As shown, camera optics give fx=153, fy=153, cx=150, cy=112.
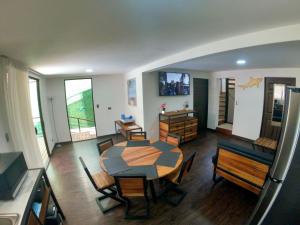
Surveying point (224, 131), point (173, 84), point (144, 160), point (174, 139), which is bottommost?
point (224, 131)

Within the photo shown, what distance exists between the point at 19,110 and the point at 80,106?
3.38 metres

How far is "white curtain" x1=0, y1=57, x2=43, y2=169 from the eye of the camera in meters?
2.28

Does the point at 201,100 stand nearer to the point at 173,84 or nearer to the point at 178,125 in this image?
the point at 173,84

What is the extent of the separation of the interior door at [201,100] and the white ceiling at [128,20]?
410cm

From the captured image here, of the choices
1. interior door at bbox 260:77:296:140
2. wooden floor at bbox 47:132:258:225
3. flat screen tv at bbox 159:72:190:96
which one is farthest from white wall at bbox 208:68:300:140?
wooden floor at bbox 47:132:258:225

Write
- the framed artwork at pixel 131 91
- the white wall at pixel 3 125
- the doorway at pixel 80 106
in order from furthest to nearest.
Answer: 1. the doorway at pixel 80 106
2. the framed artwork at pixel 131 91
3. the white wall at pixel 3 125

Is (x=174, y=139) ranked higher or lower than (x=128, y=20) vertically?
lower

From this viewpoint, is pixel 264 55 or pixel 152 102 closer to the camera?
pixel 264 55

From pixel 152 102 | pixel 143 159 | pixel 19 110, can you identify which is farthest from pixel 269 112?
pixel 19 110

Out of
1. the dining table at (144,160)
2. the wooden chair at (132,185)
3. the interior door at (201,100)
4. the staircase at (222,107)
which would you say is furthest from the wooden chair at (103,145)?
the staircase at (222,107)

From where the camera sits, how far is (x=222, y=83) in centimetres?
650

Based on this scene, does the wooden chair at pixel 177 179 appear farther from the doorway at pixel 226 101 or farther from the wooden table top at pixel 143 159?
the doorway at pixel 226 101

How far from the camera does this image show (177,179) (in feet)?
7.73

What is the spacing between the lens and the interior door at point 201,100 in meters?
5.88
